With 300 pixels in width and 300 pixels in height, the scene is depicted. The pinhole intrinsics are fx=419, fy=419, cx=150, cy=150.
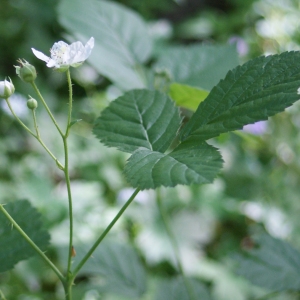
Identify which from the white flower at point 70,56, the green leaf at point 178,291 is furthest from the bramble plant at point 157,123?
the green leaf at point 178,291

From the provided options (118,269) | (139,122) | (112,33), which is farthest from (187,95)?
(118,269)

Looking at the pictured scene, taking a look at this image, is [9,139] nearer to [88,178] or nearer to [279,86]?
[88,178]

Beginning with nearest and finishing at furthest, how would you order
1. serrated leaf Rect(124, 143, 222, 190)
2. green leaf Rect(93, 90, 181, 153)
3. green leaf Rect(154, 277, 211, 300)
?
serrated leaf Rect(124, 143, 222, 190) → green leaf Rect(93, 90, 181, 153) → green leaf Rect(154, 277, 211, 300)

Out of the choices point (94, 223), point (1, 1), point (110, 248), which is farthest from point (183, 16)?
point (110, 248)

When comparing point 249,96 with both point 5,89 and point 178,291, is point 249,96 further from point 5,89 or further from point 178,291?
point 178,291

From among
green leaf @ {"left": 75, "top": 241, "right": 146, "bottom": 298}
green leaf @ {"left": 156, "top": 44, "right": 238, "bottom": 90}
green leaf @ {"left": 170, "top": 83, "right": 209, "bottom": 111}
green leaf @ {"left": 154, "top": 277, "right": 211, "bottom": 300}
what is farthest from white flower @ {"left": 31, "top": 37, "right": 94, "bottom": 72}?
green leaf @ {"left": 154, "top": 277, "right": 211, "bottom": 300}

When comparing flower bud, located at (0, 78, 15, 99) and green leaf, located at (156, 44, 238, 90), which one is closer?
flower bud, located at (0, 78, 15, 99)

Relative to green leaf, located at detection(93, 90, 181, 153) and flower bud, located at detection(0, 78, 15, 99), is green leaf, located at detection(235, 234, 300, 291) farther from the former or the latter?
flower bud, located at detection(0, 78, 15, 99)
